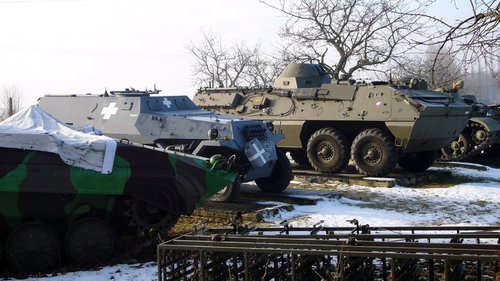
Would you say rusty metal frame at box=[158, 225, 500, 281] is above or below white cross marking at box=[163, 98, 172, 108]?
below

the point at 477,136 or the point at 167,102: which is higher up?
the point at 167,102

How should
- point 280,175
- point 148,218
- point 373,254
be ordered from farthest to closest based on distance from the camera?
point 280,175, point 148,218, point 373,254

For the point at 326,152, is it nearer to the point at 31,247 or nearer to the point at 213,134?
the point at 213,134

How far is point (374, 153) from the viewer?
1357cm

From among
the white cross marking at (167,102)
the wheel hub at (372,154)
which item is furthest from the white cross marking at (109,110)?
the wheel hub at (372,154)

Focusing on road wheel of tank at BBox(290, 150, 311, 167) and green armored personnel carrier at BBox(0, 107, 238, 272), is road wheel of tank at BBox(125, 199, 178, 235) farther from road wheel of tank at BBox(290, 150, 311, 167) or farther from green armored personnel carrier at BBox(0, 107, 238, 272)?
road wheel of tank at BBox(290, 150, 311, 167)

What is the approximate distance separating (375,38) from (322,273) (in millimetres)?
20746

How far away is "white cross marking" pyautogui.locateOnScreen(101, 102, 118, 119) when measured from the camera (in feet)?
36.0

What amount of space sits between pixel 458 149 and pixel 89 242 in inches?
539

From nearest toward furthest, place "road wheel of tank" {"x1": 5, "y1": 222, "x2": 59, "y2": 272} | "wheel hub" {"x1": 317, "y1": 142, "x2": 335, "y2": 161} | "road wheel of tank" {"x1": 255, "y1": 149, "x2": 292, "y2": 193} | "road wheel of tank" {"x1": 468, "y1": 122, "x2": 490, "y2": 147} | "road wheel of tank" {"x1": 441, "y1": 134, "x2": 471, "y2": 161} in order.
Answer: "road wheel of tank" {"x1": 5, "y1": 222, "x2": 59, "y2": 272}, "road wheel of tank" {"x1": 255, "y1": 149, "x2": 292, "y2": 193}, "wheel hub" {"x1": 317, "y1": 142, "x2": 335, "y2": 161}, "road wheel of tank" {"x1": 468, "y1": 122, "x2": 490, "y2": 147}, "road wheel of tank" {"x1": 441, "y1": 134, "x2": 471, "y2": 161}

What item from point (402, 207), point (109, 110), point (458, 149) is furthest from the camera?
point (458, 149)

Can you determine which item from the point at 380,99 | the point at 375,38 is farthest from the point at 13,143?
the point at 375,38

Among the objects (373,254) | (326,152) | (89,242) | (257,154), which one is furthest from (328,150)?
(373,254)

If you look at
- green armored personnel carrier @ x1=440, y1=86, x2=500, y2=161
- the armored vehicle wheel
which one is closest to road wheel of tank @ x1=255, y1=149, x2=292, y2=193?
the armored vehicle wheel
